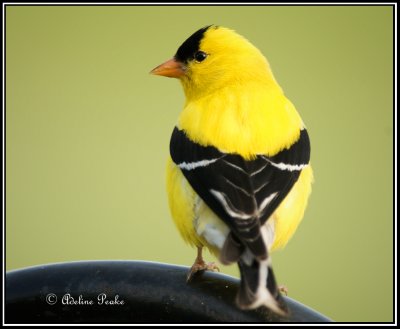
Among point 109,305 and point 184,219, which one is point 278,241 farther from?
point 109,305

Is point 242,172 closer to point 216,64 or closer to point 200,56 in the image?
point 216,64

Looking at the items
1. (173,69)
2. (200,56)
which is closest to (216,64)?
(200,56)

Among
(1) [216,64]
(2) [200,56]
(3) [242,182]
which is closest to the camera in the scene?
(3) [242,182]

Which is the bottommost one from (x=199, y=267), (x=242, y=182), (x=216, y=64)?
(x=199, y=267)

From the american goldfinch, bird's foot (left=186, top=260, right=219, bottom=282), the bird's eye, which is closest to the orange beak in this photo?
the bird's eye

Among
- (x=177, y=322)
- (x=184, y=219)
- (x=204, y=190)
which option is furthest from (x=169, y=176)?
(x=177, y=322)

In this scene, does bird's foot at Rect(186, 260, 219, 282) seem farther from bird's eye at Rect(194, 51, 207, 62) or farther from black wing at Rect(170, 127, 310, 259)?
bird's eye at Rect(194, 51, 207, 62)

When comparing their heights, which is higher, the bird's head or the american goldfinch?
the bird's head

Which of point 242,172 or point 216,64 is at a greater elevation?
point 216,64
